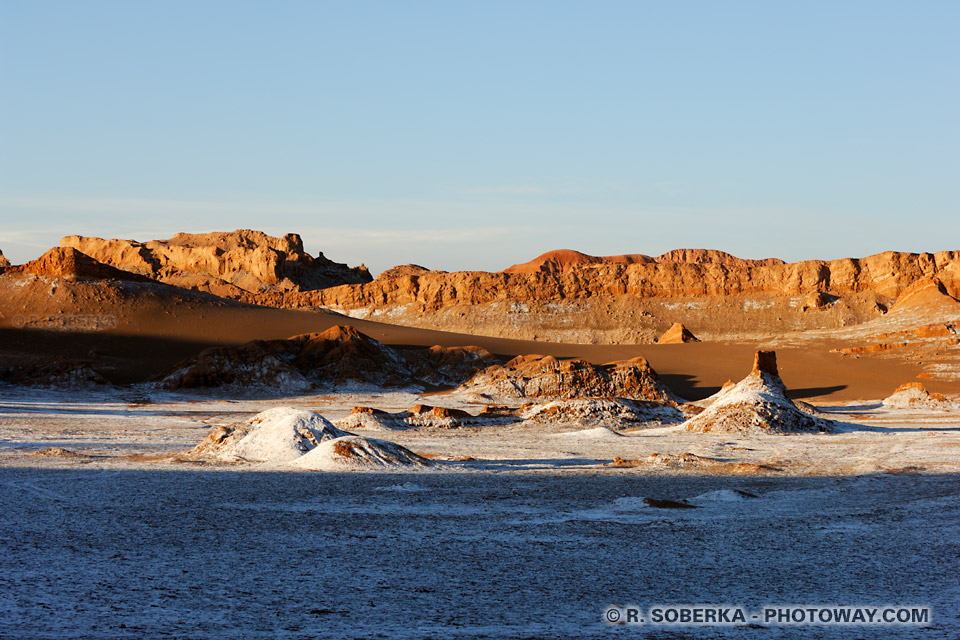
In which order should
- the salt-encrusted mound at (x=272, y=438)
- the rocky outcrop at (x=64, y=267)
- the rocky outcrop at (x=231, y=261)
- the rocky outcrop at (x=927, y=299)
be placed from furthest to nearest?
the rocky outcrop at (x=231, y=261), the rocky outcrop at (x=927, y=299), the rocky outcrop at (x=64, y=267), the salt-encrusted mound at (x=272, y=438)

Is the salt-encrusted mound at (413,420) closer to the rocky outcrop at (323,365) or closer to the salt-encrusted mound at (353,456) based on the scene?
the salt-encrusted mound at (353,456)

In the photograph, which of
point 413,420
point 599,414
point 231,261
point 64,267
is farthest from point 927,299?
point 231,261

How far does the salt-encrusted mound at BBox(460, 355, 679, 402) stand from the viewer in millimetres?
46594

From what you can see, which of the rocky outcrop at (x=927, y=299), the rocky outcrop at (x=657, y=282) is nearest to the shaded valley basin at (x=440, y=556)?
the rocky outcrop at (x=927, y=299)

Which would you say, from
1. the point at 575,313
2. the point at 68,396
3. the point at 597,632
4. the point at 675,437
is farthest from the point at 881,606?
the point at 575,313

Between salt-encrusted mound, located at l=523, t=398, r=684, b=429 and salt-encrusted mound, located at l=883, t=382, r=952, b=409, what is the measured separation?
50.5 feet

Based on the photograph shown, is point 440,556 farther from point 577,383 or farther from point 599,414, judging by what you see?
point 577,383

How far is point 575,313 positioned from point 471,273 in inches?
535

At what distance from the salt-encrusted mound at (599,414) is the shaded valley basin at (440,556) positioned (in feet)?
54.7

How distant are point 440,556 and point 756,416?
22.0 meters

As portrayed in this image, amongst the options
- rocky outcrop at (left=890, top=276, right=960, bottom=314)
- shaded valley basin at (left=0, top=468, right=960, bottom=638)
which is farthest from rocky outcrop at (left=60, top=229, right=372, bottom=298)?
shaded valley basin at (left=0, top=468, right=960, bottom=638)

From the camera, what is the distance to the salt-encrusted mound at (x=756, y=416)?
30.2m

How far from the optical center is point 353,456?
19031 millimetres

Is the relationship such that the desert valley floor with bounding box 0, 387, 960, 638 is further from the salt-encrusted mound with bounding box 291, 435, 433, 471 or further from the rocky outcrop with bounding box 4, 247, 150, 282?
the rocky outcrop with bounding box 4, 247, 150, 282
